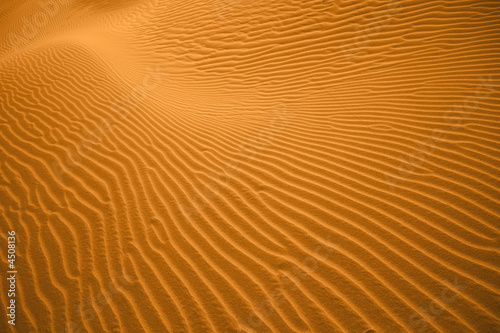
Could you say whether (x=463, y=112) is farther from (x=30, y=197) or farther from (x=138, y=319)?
(x=30, y=197)

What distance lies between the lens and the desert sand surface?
2201 millimetres

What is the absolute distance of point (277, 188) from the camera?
3.11 m

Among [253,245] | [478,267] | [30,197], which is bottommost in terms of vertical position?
[478,267]

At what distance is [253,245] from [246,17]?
6.88 m

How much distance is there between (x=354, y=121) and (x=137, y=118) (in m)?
3.46

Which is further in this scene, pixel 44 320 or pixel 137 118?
pixel 137 118

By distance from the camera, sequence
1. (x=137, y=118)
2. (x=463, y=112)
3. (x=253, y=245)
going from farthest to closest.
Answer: (x=137, y=118) → (x=463, y=112) → (x=253, y=245)

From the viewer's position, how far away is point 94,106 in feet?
15.4

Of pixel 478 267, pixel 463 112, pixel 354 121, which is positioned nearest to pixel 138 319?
pixel 478 267

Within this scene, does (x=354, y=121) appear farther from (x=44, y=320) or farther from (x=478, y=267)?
(x=44, y=320)

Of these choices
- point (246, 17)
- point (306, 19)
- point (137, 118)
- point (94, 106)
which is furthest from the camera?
point (246, 17)

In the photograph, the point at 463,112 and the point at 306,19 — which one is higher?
the point at 306,19

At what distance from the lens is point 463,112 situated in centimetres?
348

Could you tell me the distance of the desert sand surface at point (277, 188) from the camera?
2201 mm
